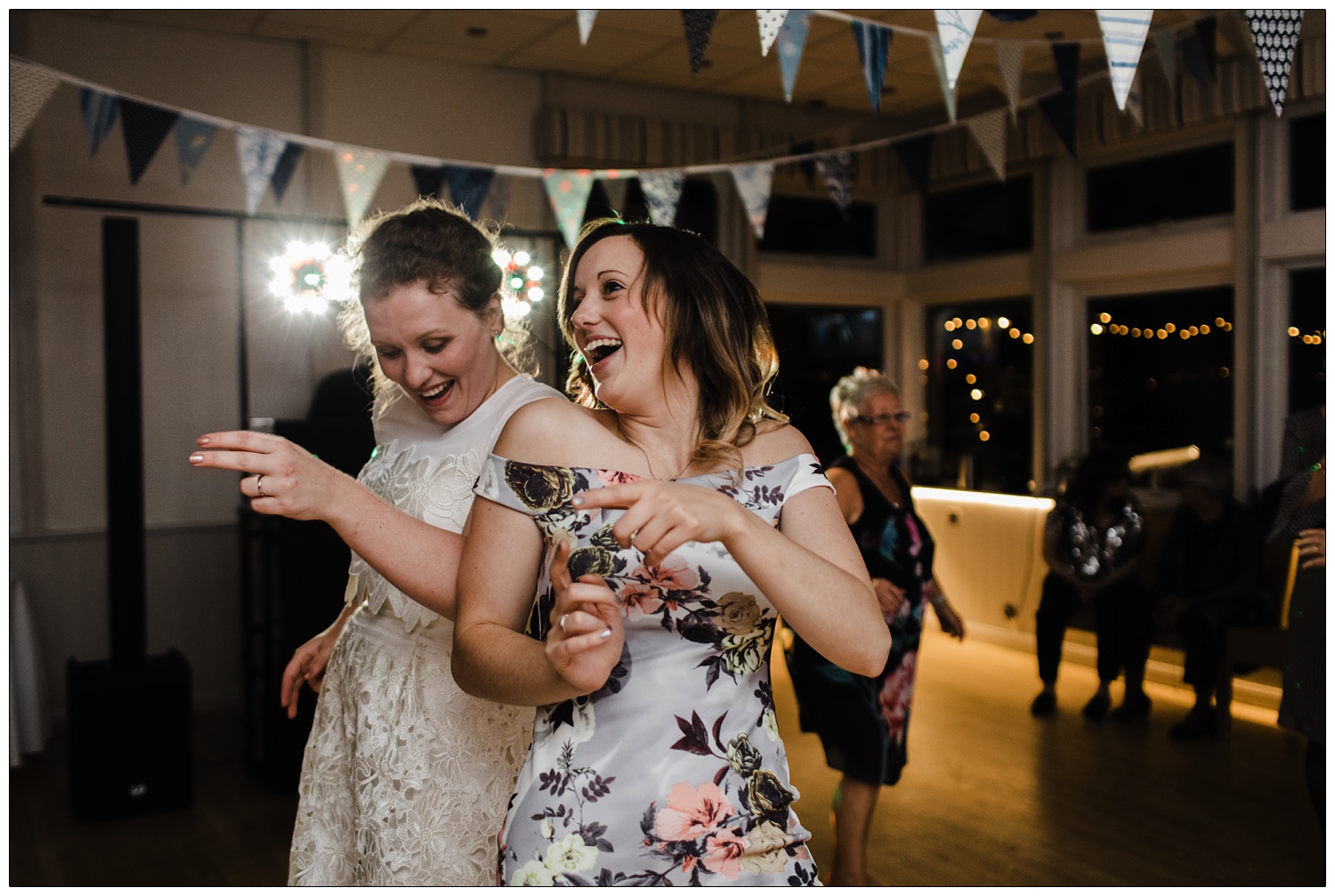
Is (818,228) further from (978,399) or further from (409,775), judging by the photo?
(409,775)

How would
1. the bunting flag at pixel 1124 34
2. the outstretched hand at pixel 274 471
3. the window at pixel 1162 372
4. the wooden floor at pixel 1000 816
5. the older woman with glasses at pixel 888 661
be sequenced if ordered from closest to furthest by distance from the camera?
the outstretched hand at pixel 274 471 < the bunting flag at pixel 1124 34 < the older woman with glasses at pixel 888 661 < the wooden floor at pixel 1000 816 < the window at pixel 1162 372

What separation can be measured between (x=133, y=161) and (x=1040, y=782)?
154 inches

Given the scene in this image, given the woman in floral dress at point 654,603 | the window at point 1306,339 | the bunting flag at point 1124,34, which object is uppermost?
the bunting flag at point 1124,34

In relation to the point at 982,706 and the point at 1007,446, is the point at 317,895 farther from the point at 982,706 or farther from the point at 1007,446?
the point at 1007,446

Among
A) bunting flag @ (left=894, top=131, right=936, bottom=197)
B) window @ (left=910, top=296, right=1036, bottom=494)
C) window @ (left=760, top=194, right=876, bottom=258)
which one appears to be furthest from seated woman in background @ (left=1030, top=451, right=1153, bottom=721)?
window @ (left=760, top=194, right=876, bottom=258)

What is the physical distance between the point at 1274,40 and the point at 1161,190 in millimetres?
3608

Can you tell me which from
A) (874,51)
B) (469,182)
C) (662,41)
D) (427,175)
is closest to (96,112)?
(427,175)

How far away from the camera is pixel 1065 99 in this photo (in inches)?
149

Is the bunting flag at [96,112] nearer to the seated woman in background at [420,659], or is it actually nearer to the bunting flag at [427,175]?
the bunting flag at [427,175]

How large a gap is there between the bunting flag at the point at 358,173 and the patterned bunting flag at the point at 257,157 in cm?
23

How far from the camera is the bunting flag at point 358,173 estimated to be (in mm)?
3975

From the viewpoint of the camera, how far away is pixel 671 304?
46.8 inches

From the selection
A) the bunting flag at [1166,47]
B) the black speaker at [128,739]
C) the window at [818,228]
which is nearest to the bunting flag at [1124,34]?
the bunting flag at [1166,47]

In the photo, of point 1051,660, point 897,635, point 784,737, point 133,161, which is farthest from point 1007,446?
point 133,161
